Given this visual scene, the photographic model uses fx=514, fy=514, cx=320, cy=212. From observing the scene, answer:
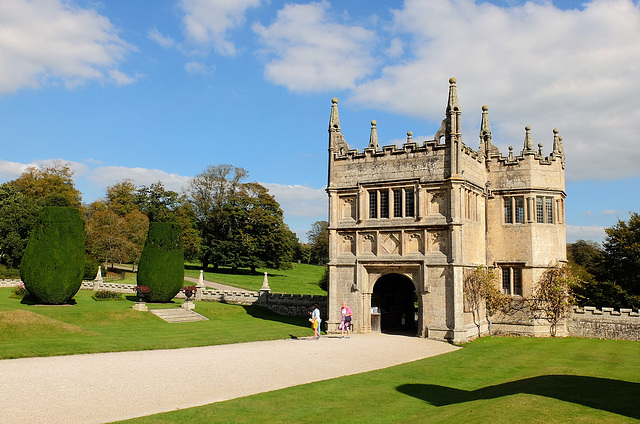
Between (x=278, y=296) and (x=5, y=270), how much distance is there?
34.0m

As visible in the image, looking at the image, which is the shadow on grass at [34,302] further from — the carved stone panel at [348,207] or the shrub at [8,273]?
the shrub at [8,273]

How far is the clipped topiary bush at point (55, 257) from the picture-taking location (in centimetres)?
2903

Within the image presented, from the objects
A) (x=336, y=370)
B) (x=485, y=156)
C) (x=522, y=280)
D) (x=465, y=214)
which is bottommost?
(x=336, y=370)

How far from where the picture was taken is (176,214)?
74812mm

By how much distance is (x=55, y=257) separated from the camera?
2942cm

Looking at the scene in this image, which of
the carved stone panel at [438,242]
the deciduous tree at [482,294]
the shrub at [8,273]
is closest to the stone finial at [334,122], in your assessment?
the carved stone panel at [438,242]

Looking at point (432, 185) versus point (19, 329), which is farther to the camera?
point (432, 185)

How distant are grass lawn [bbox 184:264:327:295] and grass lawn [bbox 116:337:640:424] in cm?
3777

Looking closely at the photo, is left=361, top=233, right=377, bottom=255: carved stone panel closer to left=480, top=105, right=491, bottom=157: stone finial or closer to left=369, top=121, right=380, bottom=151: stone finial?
left=369, top=121, right=380, bottom=151: stone finial

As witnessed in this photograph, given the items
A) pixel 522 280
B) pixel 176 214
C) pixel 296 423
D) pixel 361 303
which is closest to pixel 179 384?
pixel 296 423

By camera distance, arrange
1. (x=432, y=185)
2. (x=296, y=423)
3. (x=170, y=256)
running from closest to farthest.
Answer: (x=296, y=423) → (x=432, y=185) → (x=170, y=256)

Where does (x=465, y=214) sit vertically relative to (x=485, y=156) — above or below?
below

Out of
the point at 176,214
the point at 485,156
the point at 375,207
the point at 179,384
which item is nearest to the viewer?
the point at 179,384

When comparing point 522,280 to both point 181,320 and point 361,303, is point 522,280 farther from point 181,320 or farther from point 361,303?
point 181,320
